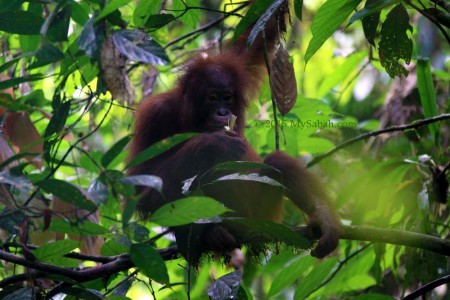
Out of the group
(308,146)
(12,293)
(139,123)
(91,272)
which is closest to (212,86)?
(139,123)

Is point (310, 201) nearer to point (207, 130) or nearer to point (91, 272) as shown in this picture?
point (207, 130)

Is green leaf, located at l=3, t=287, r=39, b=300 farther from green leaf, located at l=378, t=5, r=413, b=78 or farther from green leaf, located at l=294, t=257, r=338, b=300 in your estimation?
green leaf, located at l=378, t=5, r=413, b=78

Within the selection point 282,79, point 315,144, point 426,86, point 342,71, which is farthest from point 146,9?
point 342,71

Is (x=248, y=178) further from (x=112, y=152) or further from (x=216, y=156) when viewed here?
(x=216, y=156)

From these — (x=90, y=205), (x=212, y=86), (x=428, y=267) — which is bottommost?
(x=428, y=267)

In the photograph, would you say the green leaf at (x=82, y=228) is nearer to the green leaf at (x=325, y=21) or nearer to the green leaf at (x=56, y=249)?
the green leaf at (x=56, y=249)

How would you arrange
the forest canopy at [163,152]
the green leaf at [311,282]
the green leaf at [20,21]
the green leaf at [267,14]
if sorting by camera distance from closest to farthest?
the forest canopy at [163,152], the green leaf at [267,14], the green leaf at [20,21], the green leaf at [311,282]

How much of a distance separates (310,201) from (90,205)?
177cm

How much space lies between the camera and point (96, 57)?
191 centimetres

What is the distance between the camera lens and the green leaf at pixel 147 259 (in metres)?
2.08

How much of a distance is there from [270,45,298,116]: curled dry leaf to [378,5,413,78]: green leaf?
0.45 m

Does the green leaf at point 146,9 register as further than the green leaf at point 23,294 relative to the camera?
Yes

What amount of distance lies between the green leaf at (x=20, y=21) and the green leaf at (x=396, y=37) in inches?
57.8

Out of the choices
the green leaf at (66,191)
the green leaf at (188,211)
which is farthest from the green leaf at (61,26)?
the green leaf at (188,211)
